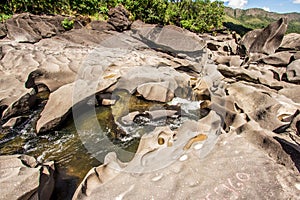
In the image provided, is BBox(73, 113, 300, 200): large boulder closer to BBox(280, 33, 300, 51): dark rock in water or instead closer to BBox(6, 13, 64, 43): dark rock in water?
BBox(280, 33, 300, 51): dark rock in water

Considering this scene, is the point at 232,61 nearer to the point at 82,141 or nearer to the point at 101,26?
the point at 82,141

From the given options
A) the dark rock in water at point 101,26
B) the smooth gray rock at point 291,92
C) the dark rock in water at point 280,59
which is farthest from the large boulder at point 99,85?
the dark rock in water at point 101,26

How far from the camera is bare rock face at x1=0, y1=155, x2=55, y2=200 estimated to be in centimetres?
237

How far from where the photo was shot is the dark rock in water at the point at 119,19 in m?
17.5

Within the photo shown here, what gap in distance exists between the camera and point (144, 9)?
20938mm

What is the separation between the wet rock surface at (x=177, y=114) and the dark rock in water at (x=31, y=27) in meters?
0.09

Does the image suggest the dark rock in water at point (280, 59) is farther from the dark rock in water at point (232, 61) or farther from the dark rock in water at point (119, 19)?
the dark rock in water at point (119, 19)

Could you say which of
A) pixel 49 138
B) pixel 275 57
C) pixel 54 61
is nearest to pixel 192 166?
pixel 49 138

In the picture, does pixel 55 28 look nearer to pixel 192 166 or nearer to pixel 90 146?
pixel 90 146

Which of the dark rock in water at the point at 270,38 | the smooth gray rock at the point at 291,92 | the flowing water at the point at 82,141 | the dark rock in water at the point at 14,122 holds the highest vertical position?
the dark rock in water at the point at 270,38

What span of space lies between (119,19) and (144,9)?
4.59 m

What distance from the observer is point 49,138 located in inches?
203

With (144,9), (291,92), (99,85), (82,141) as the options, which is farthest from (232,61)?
(144,9)

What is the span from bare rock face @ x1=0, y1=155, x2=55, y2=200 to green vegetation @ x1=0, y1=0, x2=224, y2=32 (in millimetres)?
16243
